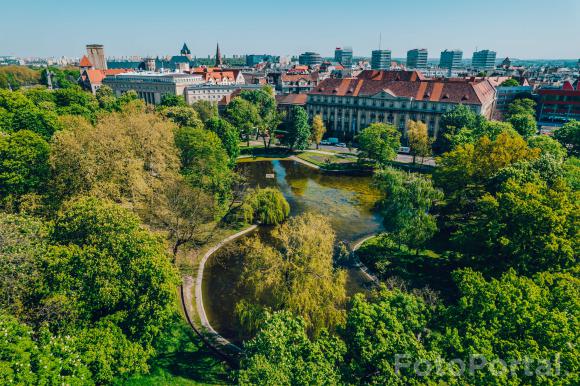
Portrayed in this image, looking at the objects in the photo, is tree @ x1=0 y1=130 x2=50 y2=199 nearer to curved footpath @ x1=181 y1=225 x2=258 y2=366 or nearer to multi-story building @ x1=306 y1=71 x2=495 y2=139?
curved footpath @ x1=181 y1=225 x2=258 y2=366

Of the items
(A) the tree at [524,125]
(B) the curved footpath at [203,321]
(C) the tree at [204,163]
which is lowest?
(B) the curved footpath at [203,321]

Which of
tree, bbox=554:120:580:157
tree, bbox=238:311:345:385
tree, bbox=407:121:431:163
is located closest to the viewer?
tree, bbox=238:311:345:385

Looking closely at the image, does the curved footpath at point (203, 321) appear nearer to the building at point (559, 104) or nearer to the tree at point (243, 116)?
the tree at point (243, 116)

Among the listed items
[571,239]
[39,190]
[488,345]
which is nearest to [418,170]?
[571,239]

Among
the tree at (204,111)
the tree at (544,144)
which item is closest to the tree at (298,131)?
the tree at (204,111)

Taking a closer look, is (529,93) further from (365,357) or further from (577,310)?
(365,357)

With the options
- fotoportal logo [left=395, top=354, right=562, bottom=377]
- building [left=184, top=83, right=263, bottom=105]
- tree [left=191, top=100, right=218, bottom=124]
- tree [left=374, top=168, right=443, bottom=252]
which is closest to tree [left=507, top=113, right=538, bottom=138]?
tree [left=374, top=168, right=443, bottom=252]
